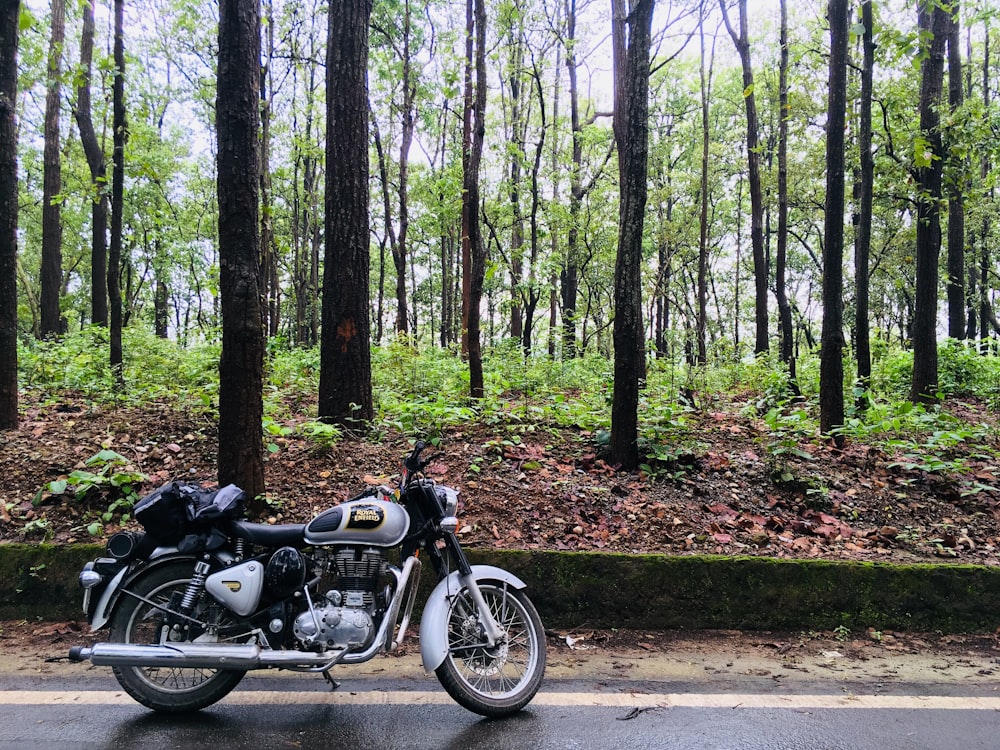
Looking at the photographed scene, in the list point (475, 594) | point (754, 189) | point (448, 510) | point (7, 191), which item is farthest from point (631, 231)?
point (754, 189)

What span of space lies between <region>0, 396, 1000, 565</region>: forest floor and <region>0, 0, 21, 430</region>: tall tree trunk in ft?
2.85

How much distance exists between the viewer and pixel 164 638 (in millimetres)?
3369

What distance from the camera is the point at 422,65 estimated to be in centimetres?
1755

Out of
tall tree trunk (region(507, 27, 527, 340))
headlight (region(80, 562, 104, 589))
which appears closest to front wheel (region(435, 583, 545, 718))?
headlight (region(80, 562, 104, 589))

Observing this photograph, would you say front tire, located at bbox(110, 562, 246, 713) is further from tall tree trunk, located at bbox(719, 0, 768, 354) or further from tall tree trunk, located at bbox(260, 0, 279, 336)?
tall tree trunk, located at bbox(719, 0, 768, 354)

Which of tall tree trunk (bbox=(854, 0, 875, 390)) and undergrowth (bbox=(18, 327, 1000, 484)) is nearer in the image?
undergrowth (bbox=(18, 327, 1000, 484))

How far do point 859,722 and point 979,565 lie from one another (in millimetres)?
2188

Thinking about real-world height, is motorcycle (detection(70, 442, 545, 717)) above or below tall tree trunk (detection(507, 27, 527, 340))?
below

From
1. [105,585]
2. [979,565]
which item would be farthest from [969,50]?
[105,585]

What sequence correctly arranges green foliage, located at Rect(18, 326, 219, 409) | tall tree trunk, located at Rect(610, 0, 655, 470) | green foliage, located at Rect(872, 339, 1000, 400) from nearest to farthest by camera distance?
1. tall tree trunk, located at Rect(610, 0, 655, 470)
2. green foliage, located at Rect(18, 326, 219, 409)
3. green foliage, located at Rect(872, 339, 1000, 400)

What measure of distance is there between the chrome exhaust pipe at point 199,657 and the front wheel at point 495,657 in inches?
24.5

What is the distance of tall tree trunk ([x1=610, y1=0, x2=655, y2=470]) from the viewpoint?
6.18 m

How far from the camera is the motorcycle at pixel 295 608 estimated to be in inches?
129

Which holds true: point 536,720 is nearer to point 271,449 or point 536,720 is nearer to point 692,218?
point 271,449
